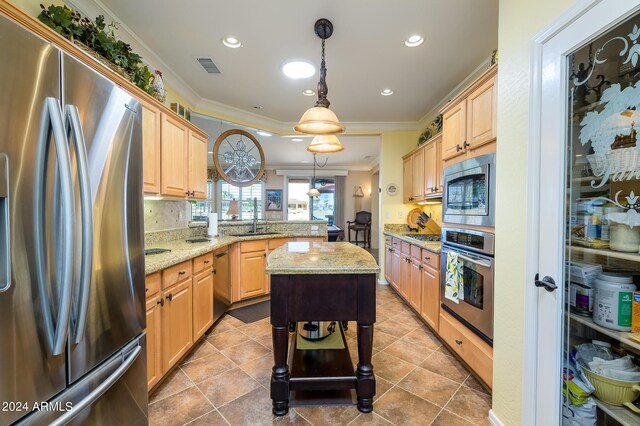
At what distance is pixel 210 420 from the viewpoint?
1.64 meters

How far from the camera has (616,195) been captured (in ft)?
3.47

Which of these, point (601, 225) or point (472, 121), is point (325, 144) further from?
point (601, 225)

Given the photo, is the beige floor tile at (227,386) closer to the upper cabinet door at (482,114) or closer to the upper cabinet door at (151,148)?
the upper cabinet door at (151,148)

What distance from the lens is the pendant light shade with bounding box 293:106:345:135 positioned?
6.14 feet

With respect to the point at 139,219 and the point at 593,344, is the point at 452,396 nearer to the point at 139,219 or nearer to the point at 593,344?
the point at 593,344

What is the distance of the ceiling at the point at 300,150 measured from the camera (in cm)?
454

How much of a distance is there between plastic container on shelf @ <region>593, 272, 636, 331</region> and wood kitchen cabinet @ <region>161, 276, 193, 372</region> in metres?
2.45

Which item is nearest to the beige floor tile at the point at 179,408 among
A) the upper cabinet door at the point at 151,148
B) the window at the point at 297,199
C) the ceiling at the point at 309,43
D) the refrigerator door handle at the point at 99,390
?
the refrigerator door handle at the point at 99,390

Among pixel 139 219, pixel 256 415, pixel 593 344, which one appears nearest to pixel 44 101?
pixel 139 219

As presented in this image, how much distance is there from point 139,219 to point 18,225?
52 cm

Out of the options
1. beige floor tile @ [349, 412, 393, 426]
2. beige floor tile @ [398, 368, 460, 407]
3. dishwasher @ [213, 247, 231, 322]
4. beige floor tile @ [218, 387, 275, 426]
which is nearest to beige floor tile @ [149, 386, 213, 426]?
beige floor tile @ [218, 387, 275, 426]

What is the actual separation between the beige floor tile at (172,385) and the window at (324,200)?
7763mm

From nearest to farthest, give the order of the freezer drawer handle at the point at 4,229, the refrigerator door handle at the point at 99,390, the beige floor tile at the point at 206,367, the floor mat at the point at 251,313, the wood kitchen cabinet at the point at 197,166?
the freezer drawer handle at the point at 4,229, the refrigerator door handle at the point at 99,390, the beige floor tile at the point at 206,367, the wood kitchen cabinet at the point at 197,166, the floor mat at the point at 251,313

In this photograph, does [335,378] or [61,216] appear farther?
[335,378]
